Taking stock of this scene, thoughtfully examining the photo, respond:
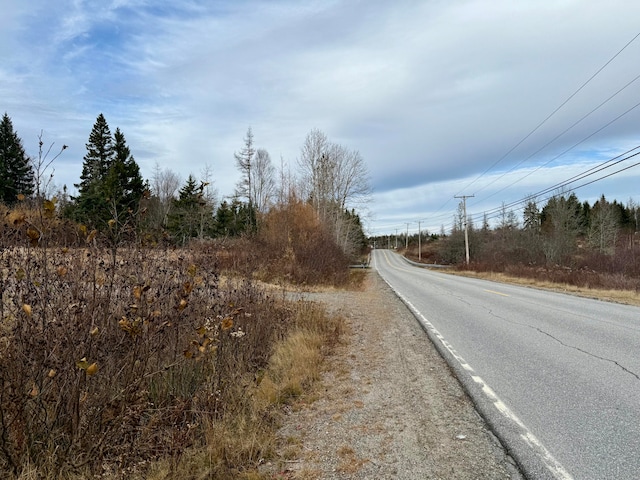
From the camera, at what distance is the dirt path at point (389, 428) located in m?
3.37

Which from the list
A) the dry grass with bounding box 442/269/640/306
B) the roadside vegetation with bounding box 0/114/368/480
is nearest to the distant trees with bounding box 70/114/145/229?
the roadside vegetation with bounding box 0/114/368/480

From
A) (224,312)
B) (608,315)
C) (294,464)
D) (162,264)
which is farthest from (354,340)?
(608,315)

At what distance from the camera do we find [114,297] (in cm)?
500

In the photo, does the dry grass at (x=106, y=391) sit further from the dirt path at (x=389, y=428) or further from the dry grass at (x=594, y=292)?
the dry grass at (x=594, y=292)

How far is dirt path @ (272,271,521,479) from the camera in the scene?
337 cm

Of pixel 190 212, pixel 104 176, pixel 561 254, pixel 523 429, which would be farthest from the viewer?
pixel 561 254

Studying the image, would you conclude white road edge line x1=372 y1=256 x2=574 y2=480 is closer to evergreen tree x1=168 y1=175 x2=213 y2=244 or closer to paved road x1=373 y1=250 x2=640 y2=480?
paved road x1=373 y1=250 x2=640 y2=480

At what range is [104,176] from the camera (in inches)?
361

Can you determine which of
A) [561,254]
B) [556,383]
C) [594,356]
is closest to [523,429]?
[556,383]

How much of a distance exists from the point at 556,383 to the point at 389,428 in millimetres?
2626

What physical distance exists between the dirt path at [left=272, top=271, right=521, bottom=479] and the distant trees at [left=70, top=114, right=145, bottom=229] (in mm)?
3044

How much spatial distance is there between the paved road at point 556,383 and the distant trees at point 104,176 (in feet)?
15.2

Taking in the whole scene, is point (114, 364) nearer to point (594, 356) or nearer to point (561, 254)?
point (594, 356)

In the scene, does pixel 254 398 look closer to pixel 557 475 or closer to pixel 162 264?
pixel 162 264
